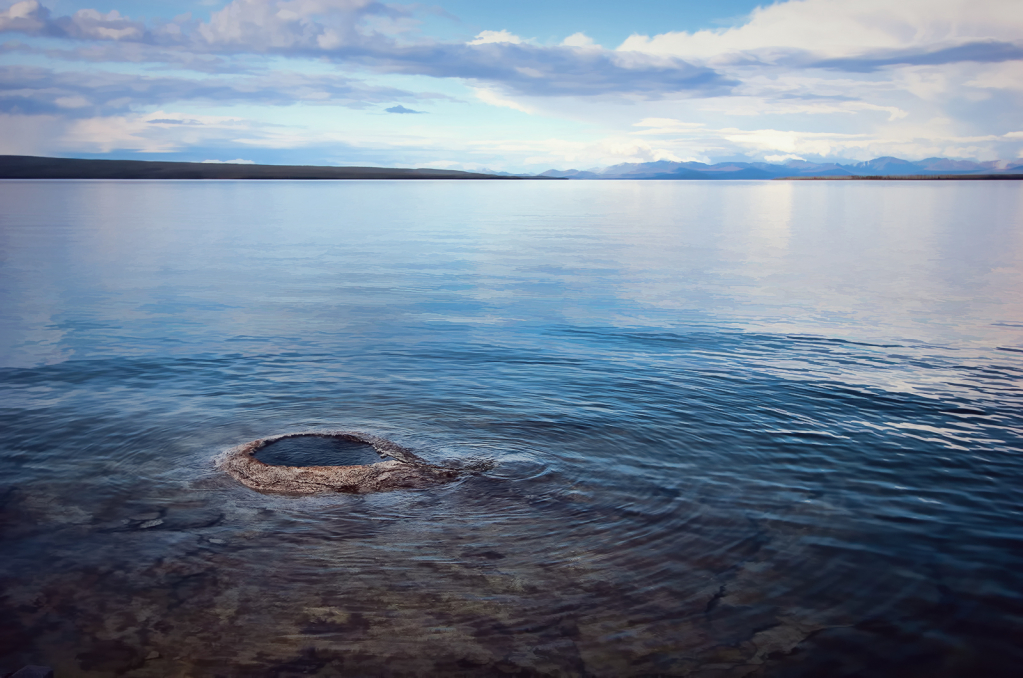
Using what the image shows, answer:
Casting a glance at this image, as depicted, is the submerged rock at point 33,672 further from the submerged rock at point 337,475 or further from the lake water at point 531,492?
the submerged rock at point 337,475

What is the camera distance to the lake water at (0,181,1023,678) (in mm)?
7340

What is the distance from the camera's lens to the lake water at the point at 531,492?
7340 mm

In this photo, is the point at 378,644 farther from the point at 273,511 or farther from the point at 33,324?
the point at 33,324

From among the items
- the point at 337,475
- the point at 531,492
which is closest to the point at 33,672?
the point at 337,475

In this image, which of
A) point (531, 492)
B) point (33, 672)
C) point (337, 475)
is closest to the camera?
point (33, 672)

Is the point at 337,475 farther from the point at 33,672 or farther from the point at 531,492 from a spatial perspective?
the point at 33,672

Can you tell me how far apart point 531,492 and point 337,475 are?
2.97 metres

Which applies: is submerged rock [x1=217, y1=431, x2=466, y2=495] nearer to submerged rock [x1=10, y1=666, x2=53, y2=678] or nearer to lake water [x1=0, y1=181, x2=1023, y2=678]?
lake water [x1=0, y1=181, x2=1023, y2=678]

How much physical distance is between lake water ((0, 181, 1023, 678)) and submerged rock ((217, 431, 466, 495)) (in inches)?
10.4

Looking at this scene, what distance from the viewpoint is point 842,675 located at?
6918 millimetres

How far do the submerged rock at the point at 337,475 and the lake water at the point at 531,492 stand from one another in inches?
10.4

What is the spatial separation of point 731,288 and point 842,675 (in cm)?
2418

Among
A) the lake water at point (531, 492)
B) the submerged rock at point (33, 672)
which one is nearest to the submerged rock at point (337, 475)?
the lake water at point (531, 492)

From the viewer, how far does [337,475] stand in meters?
11.0
